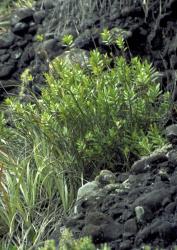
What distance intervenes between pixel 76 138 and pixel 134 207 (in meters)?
1.41

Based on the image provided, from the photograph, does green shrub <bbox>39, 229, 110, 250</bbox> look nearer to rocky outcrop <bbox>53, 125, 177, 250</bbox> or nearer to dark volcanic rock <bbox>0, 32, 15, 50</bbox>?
rocky outcrop <bbox>53, 125, 177, 250</bbox>

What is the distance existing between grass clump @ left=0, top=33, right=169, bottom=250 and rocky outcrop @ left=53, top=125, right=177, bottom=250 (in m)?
0.50

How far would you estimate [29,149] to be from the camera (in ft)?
18.2

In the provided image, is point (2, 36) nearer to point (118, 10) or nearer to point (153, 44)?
point (118, 10)

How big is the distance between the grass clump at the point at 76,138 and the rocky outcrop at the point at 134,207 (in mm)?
501

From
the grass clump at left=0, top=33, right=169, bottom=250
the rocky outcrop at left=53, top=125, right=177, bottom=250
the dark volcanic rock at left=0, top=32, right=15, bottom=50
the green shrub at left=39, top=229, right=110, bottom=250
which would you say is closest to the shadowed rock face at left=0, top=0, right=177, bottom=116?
the dark volcanic rock at left=0, top=32, right=15, bottom=50

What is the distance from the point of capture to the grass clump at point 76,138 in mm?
4836

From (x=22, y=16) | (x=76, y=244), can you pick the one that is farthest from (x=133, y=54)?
(x=76, y=244)

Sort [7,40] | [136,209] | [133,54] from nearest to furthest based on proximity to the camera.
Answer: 1. [136,209]
2. [133,54]
3. [7,40]

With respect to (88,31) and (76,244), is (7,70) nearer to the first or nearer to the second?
(88,31)

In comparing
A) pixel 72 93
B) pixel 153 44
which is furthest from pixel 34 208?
pixel 153 44

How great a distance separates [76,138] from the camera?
5070 mm

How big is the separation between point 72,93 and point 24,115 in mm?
660

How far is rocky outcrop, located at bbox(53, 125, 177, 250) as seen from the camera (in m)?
3.52
